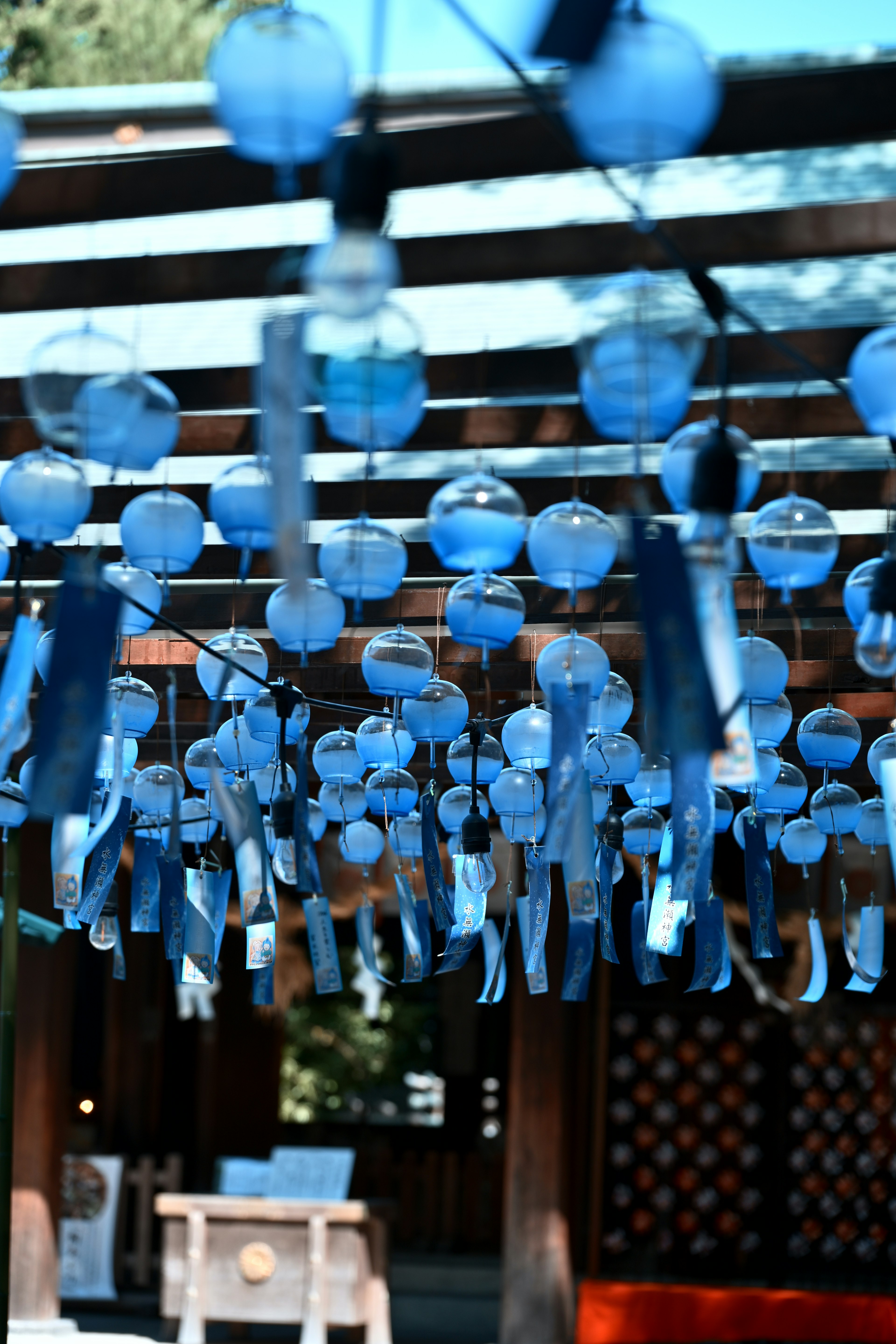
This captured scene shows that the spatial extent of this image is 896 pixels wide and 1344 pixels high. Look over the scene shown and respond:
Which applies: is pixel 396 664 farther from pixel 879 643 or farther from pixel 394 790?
pixel 879 643

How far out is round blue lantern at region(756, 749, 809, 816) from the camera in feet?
18.1

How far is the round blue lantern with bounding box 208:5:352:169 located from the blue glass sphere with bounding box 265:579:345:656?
1.97m

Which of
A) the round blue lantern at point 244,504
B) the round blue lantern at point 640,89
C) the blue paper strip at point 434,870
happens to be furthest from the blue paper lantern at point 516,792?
the round blue lantern at point 640,89

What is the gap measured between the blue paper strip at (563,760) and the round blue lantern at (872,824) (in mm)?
2048

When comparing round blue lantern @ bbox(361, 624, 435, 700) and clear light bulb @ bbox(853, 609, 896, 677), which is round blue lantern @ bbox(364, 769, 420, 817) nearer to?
round blue lantern @ bbox(361, 624, 435, 700)

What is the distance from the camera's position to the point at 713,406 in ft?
14.2

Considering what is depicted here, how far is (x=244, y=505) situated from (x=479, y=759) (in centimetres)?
204

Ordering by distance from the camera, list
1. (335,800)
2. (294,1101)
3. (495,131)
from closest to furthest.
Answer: (495,131)
(335,800)
(294,1101)

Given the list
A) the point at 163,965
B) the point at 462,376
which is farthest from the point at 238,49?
the point at 163,965

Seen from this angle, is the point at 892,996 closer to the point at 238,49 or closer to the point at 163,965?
the point at 163,965


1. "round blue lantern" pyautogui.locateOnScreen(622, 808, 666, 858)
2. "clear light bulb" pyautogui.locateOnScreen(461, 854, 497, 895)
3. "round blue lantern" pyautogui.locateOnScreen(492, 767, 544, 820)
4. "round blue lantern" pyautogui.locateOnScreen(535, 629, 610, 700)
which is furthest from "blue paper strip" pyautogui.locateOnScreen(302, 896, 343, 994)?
"round blue lantern" pyautogui.locateOnScreen(622, 808, 666, 858)

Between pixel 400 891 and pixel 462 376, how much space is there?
1998 millimetres

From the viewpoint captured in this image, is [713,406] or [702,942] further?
[702,942]

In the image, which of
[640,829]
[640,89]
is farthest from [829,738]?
[640,89]
